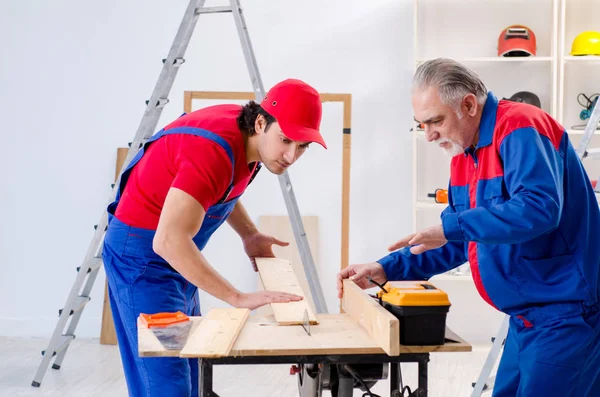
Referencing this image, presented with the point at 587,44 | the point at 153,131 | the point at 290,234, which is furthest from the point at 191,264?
the point at 587,44

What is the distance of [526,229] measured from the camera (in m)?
1.93

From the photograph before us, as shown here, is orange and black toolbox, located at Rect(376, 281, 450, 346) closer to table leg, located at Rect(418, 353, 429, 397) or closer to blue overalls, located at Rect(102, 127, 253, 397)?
table leg, located at Rect(418, 353, 429, 397)

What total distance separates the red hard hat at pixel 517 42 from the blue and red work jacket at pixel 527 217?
10.9 ft

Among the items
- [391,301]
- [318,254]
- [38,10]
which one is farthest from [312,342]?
[38,10]

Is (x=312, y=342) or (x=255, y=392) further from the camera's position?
(x=255, y=392)

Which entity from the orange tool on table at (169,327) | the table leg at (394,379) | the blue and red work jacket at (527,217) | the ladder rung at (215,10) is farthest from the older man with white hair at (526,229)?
the ladder rung at (215,10)

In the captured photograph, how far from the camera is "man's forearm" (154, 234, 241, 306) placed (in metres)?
2.27

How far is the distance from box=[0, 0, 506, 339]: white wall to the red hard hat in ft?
2.36

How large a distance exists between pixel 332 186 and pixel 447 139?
11.8 feet

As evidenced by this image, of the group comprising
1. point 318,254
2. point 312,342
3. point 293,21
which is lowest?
point 318,254

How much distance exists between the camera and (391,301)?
2092 mm

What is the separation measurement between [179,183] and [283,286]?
622mm

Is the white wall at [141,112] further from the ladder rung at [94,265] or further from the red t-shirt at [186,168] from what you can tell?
the red t-shirt at [186,168]

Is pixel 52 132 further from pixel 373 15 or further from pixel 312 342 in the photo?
pixel 312 342
